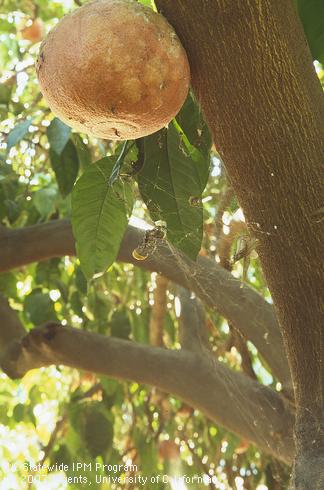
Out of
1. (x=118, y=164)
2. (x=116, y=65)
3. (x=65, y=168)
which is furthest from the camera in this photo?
(x=65, y=168)

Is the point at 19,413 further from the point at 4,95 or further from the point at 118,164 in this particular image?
the point at 118,164

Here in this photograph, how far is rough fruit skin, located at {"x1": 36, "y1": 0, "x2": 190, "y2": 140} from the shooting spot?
3.03 feet

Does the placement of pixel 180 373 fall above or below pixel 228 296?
below

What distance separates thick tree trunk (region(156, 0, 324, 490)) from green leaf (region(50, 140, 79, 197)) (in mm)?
1303

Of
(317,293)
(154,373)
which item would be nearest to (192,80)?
(317,293)

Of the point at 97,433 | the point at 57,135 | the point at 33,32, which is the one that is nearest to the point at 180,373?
the point at 97,433

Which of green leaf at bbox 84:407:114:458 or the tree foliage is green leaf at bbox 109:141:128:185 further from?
green leaf at bbox 84:407:114:458

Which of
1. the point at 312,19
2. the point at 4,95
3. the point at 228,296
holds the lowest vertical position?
the point at 228,296

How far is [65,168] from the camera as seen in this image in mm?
2299

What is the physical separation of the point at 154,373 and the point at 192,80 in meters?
1.52

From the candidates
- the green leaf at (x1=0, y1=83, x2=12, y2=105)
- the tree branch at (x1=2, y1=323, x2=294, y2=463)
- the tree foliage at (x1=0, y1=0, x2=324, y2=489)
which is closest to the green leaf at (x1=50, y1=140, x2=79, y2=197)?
the tree foliage at (x1=0, y1=0, x2=324, y2=489)

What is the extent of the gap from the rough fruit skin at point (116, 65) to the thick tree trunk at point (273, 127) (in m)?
0.04

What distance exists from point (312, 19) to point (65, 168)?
1.16 m

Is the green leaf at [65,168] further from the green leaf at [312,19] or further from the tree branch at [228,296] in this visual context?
the green leaf at [312,19]
